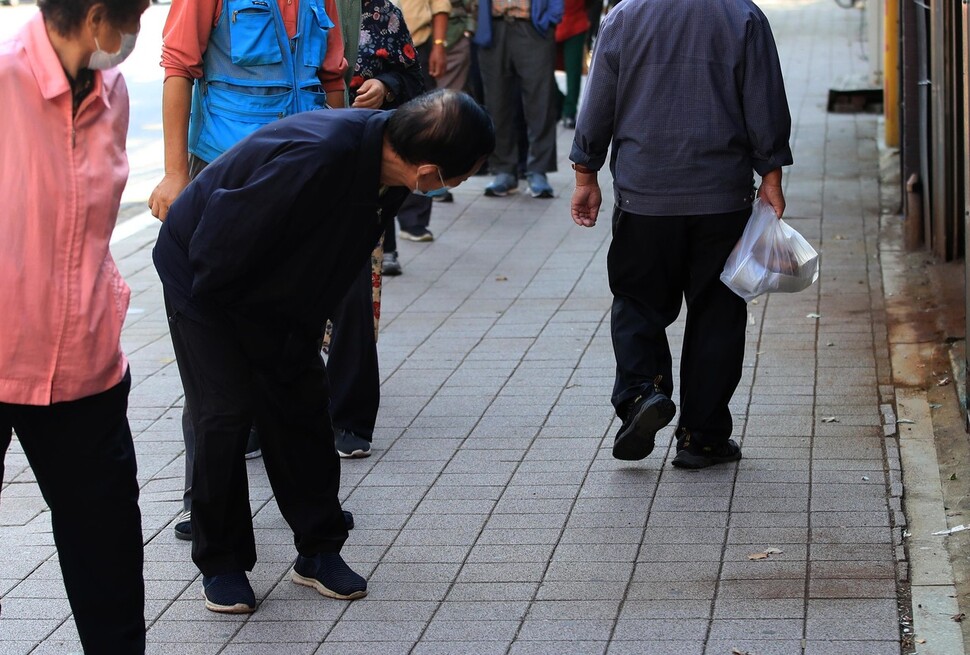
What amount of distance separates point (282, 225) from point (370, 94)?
2.34 meters

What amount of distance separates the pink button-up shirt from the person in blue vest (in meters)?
1.51

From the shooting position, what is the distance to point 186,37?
181 inches

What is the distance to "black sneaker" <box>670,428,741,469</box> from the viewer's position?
197 inches

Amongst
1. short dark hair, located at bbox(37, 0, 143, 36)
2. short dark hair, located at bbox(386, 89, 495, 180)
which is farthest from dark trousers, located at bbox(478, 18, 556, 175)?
short dark hair, located at bbox(37, 0, 143, 36)

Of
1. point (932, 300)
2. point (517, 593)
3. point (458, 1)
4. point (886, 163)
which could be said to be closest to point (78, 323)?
point (517, 593)

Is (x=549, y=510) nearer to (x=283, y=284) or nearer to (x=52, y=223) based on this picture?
(x=283, y=284)

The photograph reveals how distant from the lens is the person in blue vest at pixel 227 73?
461 centimetres

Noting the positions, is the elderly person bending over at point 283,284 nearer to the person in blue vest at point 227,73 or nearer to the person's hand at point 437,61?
the person in blue vest at point 227,73

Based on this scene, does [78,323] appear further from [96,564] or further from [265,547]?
[265,547]

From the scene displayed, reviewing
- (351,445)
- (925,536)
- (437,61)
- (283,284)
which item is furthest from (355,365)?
(437,61)

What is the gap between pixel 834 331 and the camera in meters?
6.70

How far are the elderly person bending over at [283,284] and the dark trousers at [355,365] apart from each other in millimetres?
1200

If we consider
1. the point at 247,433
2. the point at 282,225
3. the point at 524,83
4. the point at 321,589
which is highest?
the point at 282,225

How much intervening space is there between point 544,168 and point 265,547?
6.35 meters
